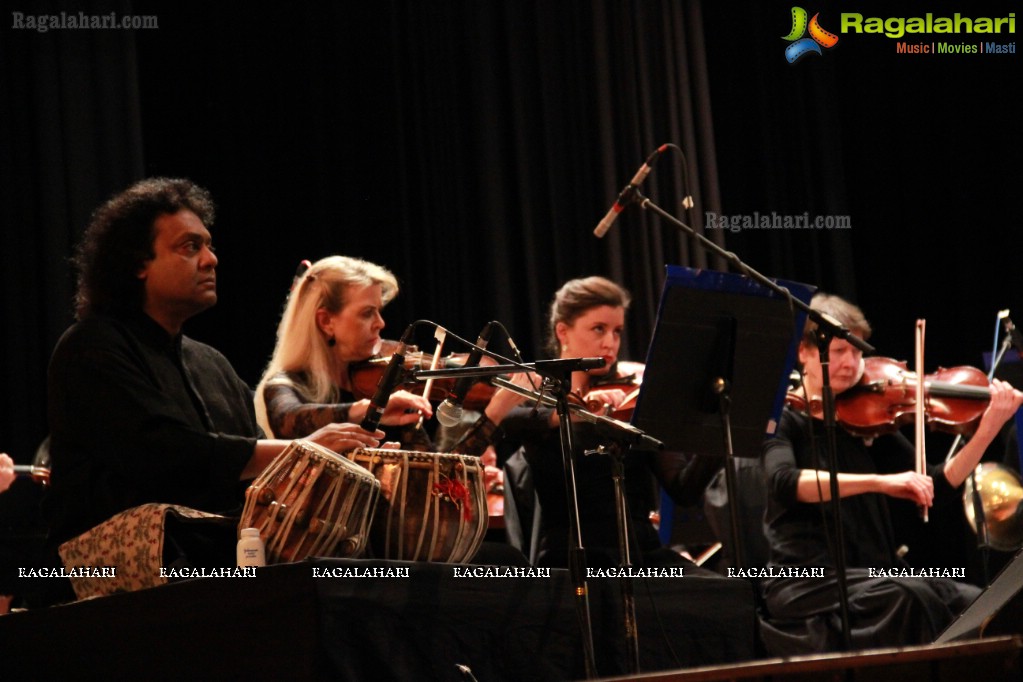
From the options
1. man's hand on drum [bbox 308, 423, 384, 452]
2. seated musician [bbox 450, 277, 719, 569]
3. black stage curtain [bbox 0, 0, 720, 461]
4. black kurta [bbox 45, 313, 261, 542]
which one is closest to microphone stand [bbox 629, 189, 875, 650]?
seated musician [bbox 450, 277, 719, 569]

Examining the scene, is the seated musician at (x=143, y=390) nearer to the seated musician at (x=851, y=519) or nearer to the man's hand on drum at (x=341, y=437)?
the man's hand on drum at (x=341, y=437)

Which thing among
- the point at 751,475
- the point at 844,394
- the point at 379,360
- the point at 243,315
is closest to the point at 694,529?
the point at 751,475

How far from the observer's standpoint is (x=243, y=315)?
5062mm

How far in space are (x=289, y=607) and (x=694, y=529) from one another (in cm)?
266

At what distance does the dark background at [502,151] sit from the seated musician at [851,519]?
1528 millimetres

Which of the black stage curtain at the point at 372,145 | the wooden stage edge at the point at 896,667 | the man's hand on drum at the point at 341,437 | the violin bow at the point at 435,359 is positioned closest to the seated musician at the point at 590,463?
the violin bow at the point at 435,359

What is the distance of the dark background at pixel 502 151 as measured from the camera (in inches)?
185

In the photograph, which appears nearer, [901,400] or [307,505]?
[307,505]

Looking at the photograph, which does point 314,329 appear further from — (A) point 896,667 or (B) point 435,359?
(A) point 896,667

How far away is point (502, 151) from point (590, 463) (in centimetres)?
231

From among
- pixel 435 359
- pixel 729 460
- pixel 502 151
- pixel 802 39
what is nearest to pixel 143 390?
pixel 435 359

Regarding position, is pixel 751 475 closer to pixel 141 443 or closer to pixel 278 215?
pixel 278 215

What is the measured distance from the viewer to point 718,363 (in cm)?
335

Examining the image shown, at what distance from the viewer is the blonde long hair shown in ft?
11.6
